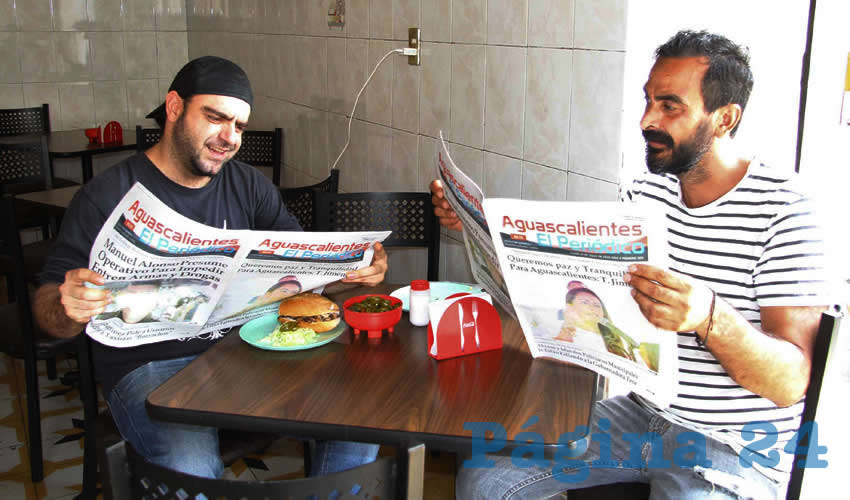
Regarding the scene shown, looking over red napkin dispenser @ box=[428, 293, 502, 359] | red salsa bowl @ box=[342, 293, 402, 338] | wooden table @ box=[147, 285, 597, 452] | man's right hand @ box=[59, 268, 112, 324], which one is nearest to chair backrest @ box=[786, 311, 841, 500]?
wooden table @ box=[147, 285, 597, 452]

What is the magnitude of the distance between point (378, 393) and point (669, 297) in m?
0.52

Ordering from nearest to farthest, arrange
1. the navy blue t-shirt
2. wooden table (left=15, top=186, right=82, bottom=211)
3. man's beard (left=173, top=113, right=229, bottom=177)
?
the navy blue t-shirt
man's beard (left=173, top=113, right=229, bottom=177)
wooden table (left=15, top=186, right=82, bottom=211)

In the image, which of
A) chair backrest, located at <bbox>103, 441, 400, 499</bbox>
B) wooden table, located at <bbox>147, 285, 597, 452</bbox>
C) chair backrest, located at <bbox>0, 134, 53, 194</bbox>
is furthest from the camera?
chair backrest, located at <bbox>0, 134, 53, 194</bbox>

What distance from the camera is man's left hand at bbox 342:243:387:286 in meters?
1.72

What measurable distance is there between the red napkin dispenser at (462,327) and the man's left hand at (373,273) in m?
0.31

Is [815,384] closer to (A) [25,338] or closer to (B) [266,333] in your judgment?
(B) [266,333]

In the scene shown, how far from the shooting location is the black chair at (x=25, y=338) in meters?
2.20

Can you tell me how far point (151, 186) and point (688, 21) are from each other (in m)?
1.37

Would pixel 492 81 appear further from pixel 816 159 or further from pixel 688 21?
pixel 816 159

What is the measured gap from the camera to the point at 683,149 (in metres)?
1.43

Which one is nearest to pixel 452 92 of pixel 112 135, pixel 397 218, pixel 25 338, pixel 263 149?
pixel 397 218

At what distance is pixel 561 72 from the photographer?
6.88 ft

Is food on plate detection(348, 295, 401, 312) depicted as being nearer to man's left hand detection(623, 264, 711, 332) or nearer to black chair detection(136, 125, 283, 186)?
man's left hand detection(623, 264, 711, 332)

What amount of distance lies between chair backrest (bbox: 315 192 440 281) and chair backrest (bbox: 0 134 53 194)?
178cm
